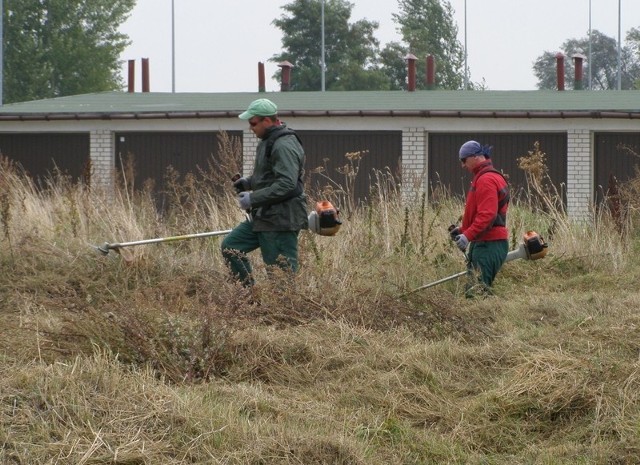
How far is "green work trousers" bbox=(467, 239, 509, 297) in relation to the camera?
9.39 metres

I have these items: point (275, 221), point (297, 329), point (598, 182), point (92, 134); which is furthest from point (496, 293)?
point (92, 134)

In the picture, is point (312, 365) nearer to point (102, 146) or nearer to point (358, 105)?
point (358, 105)

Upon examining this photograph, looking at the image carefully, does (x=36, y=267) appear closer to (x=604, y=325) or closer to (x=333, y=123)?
(x=604, y=325)

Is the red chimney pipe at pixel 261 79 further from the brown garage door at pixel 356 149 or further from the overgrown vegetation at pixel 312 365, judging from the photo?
the overgrown vegetation at pixel 312 365

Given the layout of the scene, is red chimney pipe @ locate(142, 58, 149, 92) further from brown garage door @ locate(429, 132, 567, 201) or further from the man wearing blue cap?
the man wearing blue cap

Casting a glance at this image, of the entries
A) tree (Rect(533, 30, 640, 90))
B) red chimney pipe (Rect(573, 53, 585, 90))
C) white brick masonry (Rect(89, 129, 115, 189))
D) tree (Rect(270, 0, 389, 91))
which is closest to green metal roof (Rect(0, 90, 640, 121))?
white brick masonry (Rect(89, 129, 115, 189))

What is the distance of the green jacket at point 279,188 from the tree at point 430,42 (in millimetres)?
48444

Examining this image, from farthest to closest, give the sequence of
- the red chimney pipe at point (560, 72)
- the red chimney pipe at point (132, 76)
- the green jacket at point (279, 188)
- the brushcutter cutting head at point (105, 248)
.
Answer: the red chimney pipe at point (132, 76)
the red chimney pipe at point (560, 72)
the brushcutter cutting head at point (105, 248)
the green jacket at point (279, 188)

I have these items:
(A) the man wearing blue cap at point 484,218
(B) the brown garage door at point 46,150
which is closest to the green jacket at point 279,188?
(A) the man wearing blue cap at point 484,218

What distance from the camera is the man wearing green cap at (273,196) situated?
28.7 feet

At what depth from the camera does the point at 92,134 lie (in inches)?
938

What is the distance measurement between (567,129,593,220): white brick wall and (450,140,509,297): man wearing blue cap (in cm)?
1238

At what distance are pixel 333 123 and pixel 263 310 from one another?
1483 cm

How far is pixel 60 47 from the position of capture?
49969mm
